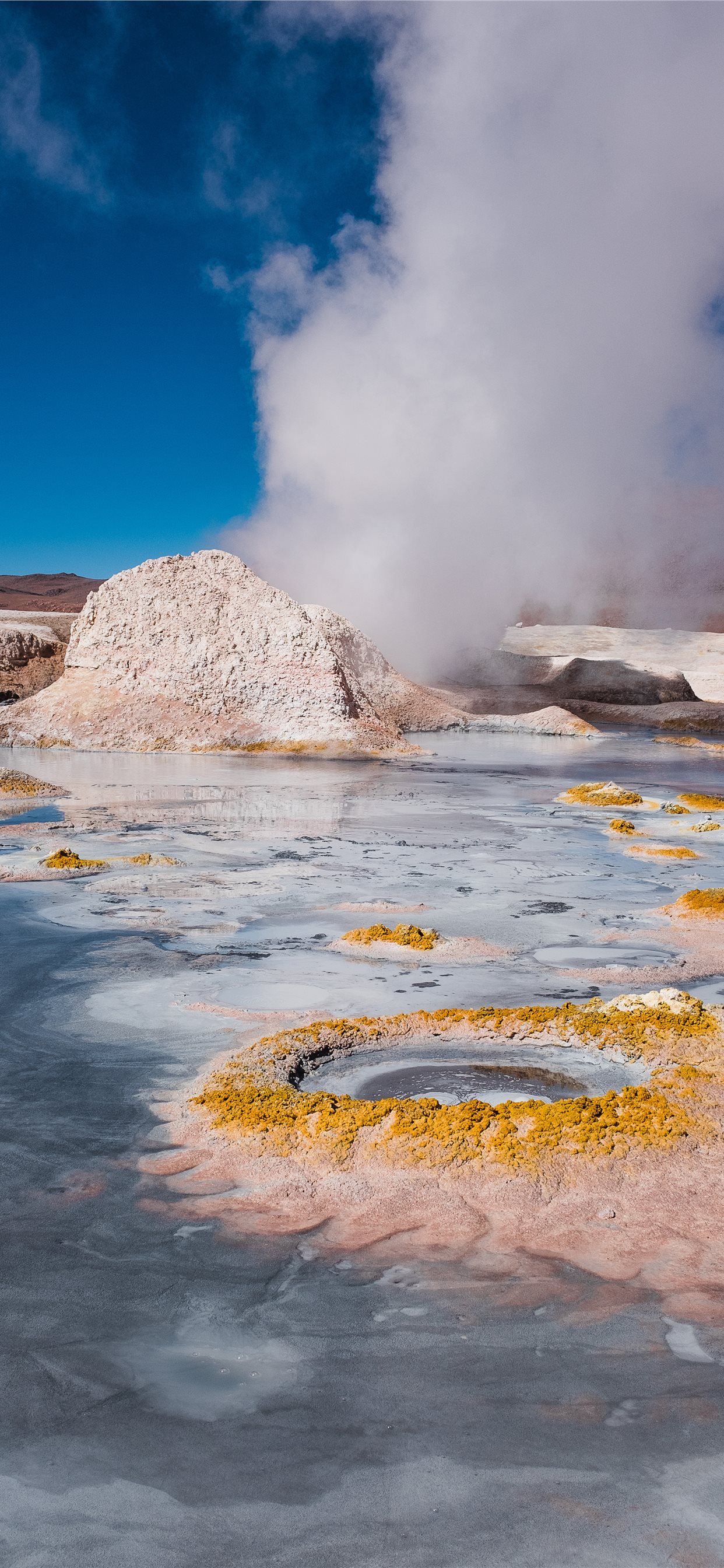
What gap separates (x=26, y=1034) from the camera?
3342 millimetres

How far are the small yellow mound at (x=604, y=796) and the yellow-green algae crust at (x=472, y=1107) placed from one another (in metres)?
6.39

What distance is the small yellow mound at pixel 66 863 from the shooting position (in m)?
5.90

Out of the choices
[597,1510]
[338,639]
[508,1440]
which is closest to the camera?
[597,1510]

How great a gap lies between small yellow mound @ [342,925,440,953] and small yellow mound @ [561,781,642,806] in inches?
215

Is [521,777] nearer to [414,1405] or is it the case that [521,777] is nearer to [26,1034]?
[26,1034]

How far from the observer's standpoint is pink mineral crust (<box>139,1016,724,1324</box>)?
6.93ft

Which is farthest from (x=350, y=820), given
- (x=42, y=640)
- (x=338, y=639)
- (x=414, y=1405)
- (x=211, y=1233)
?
(x=42, y=640)

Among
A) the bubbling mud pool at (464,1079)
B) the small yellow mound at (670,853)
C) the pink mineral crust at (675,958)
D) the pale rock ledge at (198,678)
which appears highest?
the pale rock ledge at (198,678)

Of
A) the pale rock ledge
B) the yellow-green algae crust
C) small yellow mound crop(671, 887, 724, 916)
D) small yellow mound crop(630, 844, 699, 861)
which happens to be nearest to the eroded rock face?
the pale rock ledge

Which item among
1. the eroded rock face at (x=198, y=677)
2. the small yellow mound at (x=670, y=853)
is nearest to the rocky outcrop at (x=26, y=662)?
the eroded rock face at (x=198, y=677)

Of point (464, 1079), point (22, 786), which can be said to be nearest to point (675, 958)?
point (464, 1079)

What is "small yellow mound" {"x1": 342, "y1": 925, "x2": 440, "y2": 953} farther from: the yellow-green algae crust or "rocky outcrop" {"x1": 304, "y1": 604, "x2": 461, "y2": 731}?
"rocky outcrop" {"x1": 304, "y1": 604, "x2": 461, "y2": 731}

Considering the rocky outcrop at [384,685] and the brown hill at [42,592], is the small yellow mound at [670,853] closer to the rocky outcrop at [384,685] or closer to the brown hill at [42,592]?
the rocky outcrop at [384,685]

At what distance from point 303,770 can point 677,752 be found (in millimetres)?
8208
